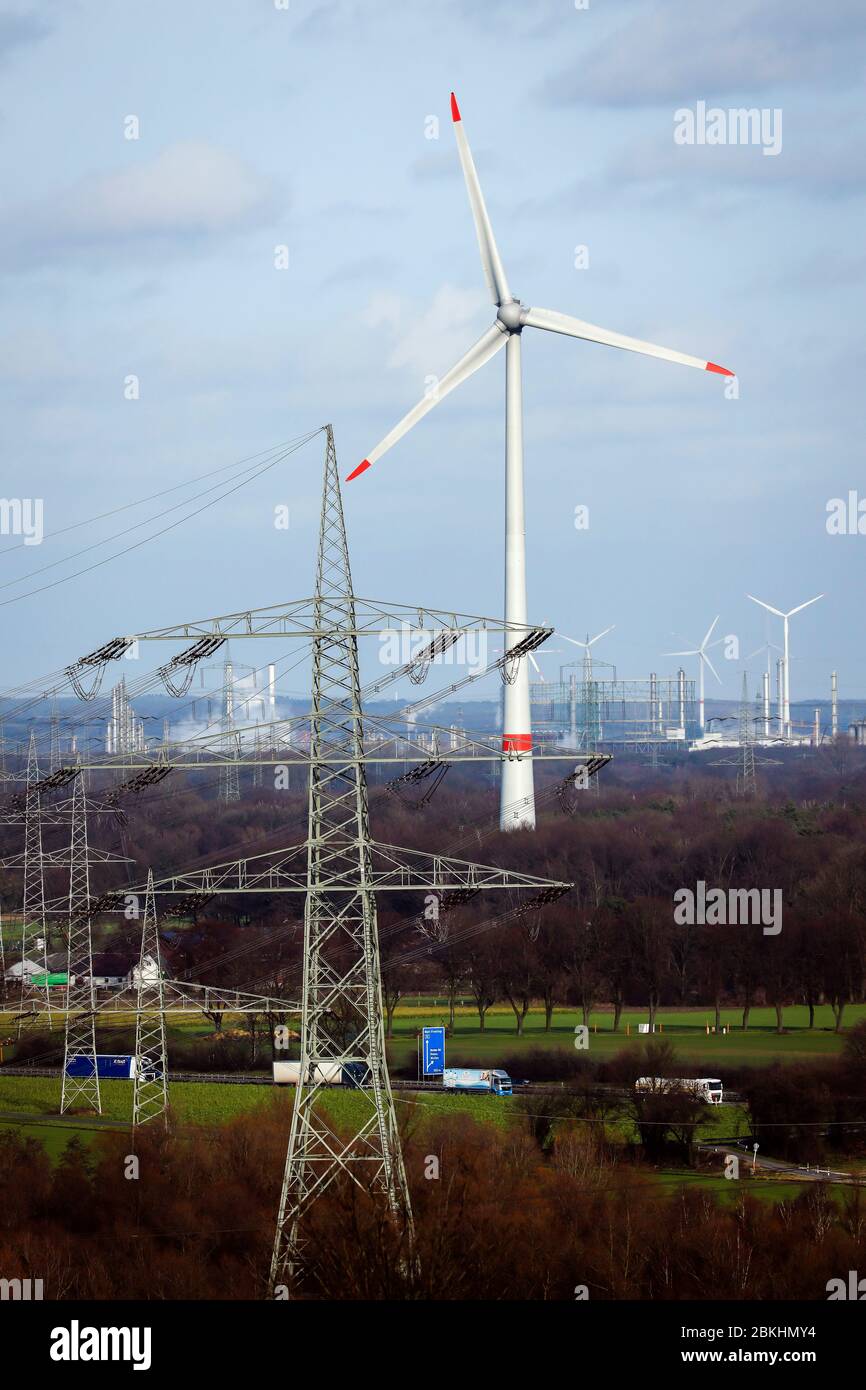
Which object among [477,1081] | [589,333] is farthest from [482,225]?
[477,1081]

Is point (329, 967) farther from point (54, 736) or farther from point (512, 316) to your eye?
point (512, 316)

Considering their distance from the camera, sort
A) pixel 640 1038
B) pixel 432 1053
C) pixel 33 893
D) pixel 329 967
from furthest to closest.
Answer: pixel 33 893
pixel 640 1038
pixel 432 1053
pixel 329 967

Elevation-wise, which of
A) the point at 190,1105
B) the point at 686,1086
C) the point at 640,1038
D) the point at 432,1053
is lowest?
the point at 190,1105

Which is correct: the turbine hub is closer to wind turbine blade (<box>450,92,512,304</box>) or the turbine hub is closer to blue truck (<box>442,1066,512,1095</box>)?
wind turbine blade (<box>450,92,512,304</box>)

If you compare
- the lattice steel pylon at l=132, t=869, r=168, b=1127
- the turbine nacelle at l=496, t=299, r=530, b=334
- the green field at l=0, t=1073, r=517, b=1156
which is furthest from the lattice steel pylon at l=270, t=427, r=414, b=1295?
the turbine nacelle at l=496, t=299, r=530, b=334

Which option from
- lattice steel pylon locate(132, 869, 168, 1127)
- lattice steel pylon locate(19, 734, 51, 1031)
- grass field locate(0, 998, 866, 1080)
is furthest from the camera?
lattice steel pylon locate(19, 734, 51, 1031)

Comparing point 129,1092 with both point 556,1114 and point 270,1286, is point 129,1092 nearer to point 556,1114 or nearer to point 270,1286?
point 556,1114

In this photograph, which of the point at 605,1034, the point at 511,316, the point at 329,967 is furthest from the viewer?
the point at 511,316
